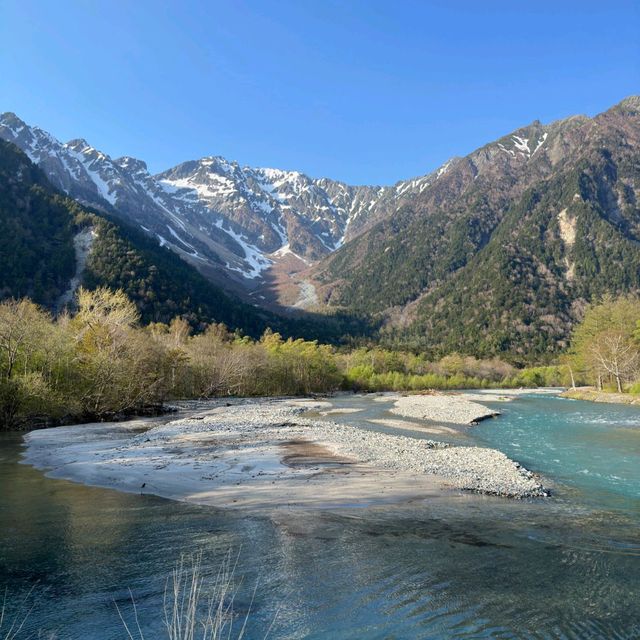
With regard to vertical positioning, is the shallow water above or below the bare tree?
below

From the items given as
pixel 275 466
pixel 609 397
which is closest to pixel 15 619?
pixel 275 466

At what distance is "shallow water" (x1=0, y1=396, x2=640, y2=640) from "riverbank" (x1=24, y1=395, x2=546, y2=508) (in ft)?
5.58

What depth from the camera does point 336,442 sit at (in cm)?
3350

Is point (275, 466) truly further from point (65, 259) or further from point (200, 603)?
point (65, 259)

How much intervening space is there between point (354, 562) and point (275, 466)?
12.9m

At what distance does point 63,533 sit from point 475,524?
511 inches

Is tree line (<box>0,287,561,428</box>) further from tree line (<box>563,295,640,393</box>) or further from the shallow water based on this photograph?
tree line (<box>563,295,640,393</box>)

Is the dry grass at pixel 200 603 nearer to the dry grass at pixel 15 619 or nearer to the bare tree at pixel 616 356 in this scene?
the dry grass at pixel 15 619

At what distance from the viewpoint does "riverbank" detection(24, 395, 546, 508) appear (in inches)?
761

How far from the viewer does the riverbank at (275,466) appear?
63.4 feet

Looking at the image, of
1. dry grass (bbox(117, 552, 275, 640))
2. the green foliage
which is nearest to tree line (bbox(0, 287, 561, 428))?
dry grass (bbox(117, 552, 275, 640))

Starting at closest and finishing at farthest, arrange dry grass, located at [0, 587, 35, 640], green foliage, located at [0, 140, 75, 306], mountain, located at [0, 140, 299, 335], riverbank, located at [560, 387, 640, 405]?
dry grass, located at [0, 587, 35, 640], riverbank, located at [560, 387, 640, 405], green foliage, located at [0, 140, 75, 306], mountain, located at [0, 140, 299, 335]

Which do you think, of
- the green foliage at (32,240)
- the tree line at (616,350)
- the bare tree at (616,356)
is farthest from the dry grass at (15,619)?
the green foliage at (32,240)

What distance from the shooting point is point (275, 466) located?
24.5 m
